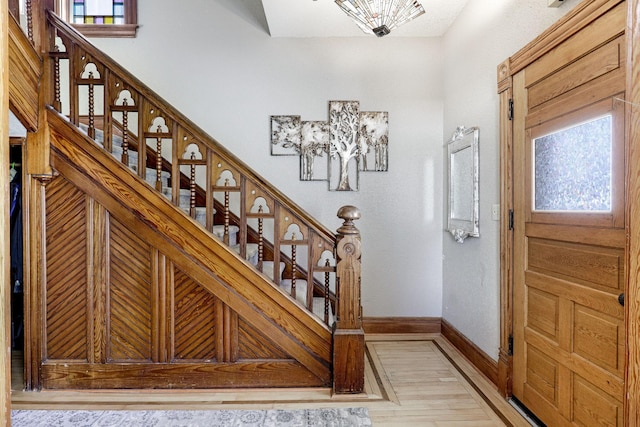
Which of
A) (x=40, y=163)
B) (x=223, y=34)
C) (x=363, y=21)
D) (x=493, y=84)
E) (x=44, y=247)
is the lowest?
(x=44, y=247)

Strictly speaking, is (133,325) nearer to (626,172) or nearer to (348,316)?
(348,316)

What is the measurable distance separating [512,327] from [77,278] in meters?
2.99

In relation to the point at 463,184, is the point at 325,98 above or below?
above

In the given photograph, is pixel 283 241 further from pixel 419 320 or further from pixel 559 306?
pixel 419 320

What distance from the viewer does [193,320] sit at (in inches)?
101

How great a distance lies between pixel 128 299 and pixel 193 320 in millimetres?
477

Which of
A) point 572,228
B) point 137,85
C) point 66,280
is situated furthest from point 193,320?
point 572,228

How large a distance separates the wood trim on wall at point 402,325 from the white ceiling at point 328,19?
287cm

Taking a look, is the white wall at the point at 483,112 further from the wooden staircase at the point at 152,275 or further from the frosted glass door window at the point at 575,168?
the wooden staircase at the point at 152,275

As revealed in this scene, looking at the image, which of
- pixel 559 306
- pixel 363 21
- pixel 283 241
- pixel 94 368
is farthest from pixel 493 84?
pixel 94 368

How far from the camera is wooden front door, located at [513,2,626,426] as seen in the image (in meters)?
1.64

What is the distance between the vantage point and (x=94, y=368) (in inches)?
101

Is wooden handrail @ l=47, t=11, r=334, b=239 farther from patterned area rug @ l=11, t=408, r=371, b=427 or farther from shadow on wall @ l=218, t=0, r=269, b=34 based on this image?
shadow on wall @ l=218, t=0, r=269, b=34

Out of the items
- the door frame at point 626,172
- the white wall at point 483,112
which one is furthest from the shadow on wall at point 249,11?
the door frame at point 626,172
